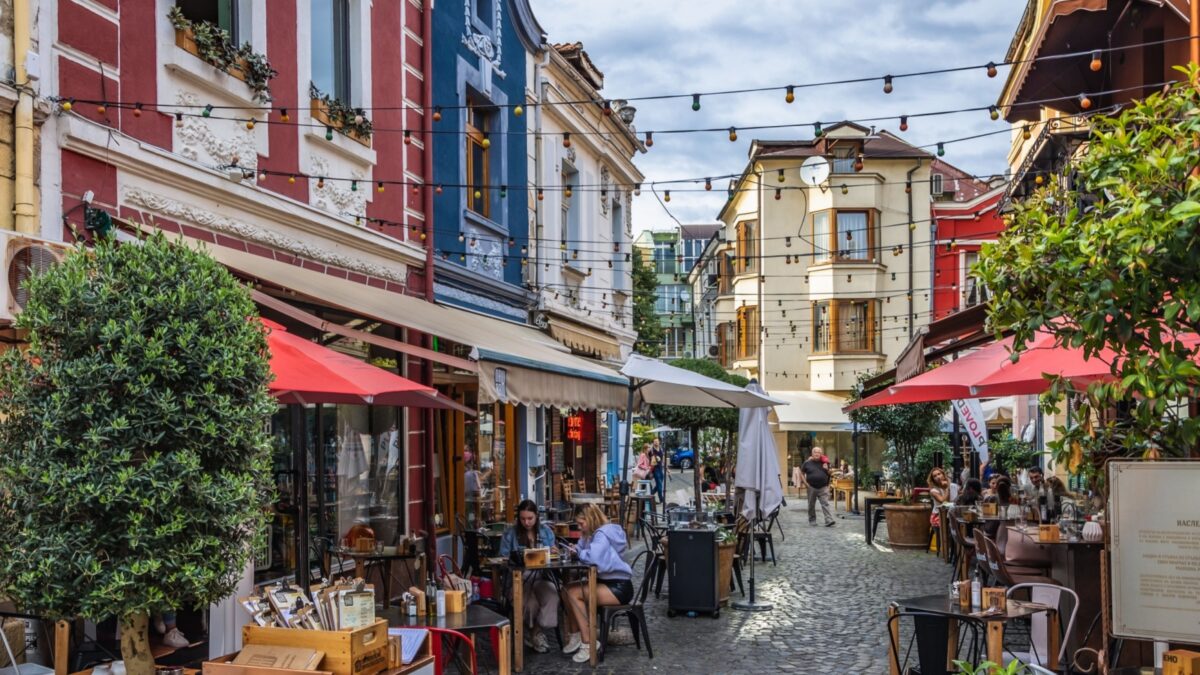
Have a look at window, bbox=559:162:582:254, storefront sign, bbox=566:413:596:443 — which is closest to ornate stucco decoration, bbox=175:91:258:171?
window, bbox=559:162:582:254

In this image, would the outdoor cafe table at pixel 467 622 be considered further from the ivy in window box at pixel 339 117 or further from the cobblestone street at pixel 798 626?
the ivy in window box at pixel 339 117

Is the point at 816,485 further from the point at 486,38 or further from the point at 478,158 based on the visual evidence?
the point at 486,38

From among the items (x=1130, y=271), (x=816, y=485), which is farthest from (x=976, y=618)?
(x=816, y=485)

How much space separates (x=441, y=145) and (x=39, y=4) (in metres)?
6.99

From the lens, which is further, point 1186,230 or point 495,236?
point 495,236

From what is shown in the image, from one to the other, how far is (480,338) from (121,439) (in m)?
6.30

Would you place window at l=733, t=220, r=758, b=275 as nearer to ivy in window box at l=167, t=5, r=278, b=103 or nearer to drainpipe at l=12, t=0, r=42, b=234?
ivy in window box at l=167, t=5, r=278, b=103

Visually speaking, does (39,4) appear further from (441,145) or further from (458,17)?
(458,17)

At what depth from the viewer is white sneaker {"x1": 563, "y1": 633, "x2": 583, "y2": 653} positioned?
907 centimetres

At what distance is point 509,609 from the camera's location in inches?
359

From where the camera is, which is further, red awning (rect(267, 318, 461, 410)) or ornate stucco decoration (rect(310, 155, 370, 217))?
ornate stucco decoration (rect(310, 155, 370, 217))

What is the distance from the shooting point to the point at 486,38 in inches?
606

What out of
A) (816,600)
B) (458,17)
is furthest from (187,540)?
(458,17)

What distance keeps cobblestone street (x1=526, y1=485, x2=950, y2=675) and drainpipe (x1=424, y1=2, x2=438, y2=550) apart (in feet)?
8.83
